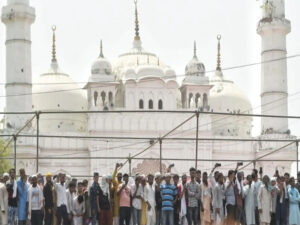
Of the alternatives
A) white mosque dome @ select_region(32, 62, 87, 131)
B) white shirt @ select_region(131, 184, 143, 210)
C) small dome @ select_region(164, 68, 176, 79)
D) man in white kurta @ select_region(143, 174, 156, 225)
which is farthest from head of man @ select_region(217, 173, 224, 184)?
white mosque dome @ select_region(32, 62, 87, 131)

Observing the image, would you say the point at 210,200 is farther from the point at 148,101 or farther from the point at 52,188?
the point at 148,101

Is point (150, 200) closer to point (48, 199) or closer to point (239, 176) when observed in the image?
point (239, 176)

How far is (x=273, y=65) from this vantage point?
137 feet

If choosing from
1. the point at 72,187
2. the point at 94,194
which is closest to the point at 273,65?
the point at 72,187

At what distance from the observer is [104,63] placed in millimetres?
43781

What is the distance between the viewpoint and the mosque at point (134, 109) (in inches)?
1566

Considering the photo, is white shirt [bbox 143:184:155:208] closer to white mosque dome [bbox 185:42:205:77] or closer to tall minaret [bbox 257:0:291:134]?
tall minaret [bbox 257:0:291:134]

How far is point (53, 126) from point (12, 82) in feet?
20.6

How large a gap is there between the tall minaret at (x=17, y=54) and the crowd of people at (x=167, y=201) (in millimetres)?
23300

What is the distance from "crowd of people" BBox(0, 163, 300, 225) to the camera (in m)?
16.2

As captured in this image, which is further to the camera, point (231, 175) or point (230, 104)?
point (230, 104)

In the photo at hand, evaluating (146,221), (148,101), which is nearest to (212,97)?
(148,101)

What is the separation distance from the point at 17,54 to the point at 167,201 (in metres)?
24.3

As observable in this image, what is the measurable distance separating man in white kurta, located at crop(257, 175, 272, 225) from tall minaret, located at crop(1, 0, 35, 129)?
24136 mm
